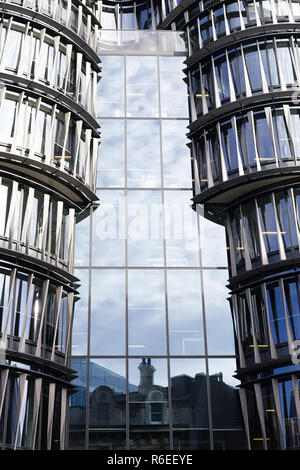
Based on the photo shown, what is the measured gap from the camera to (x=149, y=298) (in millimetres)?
25000

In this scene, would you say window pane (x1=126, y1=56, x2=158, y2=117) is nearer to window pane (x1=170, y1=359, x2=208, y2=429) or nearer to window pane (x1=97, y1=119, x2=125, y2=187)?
window pane (x1=97, y1=119, x2=125, y2=187)

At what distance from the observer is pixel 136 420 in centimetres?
2283

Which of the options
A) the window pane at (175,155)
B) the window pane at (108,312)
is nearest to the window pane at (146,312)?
the window pane at (108,312)

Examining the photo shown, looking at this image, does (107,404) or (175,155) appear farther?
(175,155)

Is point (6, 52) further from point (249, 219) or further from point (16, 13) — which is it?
point (249, 219)

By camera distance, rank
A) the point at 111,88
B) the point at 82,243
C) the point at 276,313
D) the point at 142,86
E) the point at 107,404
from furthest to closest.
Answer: the point at 142,86 < the point at 111,88 < the point at 82,243 < the point at 107,404 < the point at 276,313

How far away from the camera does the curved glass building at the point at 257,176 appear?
21906mm

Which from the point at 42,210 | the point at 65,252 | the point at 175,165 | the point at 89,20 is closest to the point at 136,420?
the point at 65,252

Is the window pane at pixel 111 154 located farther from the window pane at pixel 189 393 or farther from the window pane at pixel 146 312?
the window pane at pixel 189 393

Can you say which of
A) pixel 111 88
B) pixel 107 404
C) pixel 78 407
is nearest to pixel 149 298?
pixel 107 404

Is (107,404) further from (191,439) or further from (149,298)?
(149,298)

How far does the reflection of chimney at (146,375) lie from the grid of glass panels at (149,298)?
40mm

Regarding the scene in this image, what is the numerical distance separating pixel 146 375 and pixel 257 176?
9174 mm

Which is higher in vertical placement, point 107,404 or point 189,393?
point 189,393
